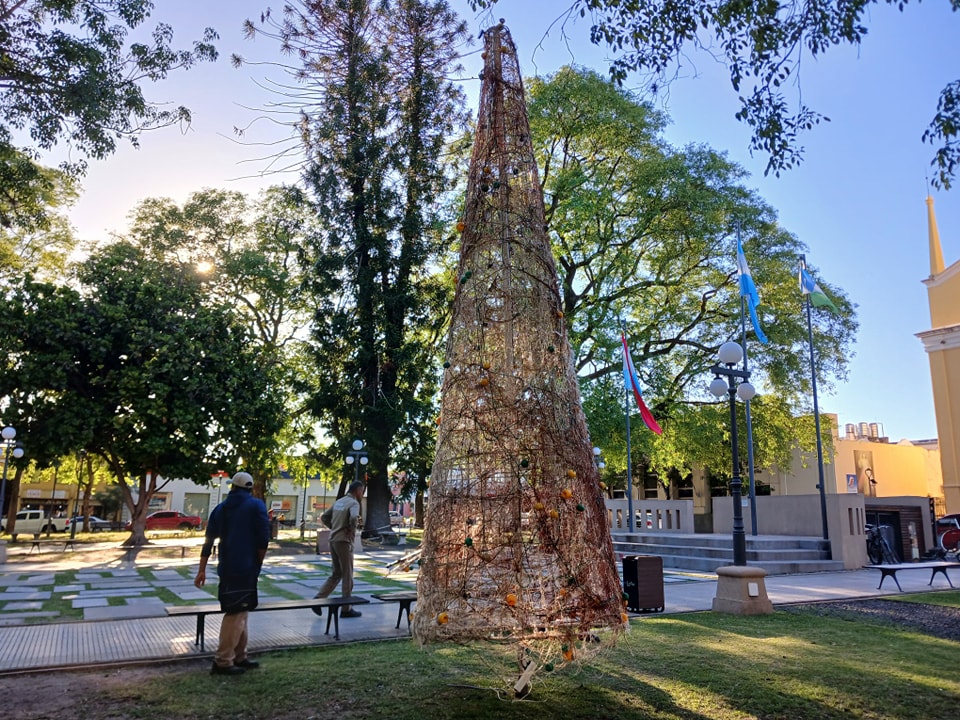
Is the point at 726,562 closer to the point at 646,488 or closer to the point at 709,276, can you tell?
the point at 709,276

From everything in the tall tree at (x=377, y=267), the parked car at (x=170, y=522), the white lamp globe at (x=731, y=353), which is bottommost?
the parked car at (x=170, y=522)

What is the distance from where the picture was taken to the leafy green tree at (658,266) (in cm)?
2481

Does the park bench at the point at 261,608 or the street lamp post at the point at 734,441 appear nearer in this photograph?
the park bench at the point at 261,608

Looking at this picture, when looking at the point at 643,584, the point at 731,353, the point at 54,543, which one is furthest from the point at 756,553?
the point at 54,543

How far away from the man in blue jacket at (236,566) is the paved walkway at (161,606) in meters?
0.94

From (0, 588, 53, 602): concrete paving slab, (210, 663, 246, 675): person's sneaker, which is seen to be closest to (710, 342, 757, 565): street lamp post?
(210, 663, 246, 675): person's sneaker

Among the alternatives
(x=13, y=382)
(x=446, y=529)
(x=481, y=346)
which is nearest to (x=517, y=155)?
(x=481, y=346)

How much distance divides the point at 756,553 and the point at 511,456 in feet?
46.3

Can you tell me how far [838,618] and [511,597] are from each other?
758 centimetres

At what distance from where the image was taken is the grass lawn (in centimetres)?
516

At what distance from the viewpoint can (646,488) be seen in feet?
155

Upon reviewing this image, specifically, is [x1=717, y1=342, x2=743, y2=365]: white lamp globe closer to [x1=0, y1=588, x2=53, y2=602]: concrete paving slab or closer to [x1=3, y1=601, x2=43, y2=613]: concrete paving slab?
[x1=3, y1=601, x2=43, y2=613]: concrete paving slab

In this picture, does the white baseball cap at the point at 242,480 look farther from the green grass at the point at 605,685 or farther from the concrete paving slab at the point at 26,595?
the concrete paving slab at the point at 26,595

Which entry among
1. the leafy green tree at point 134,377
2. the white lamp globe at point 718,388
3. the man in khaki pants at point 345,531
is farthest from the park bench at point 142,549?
the white lamp globe at point 718,388
